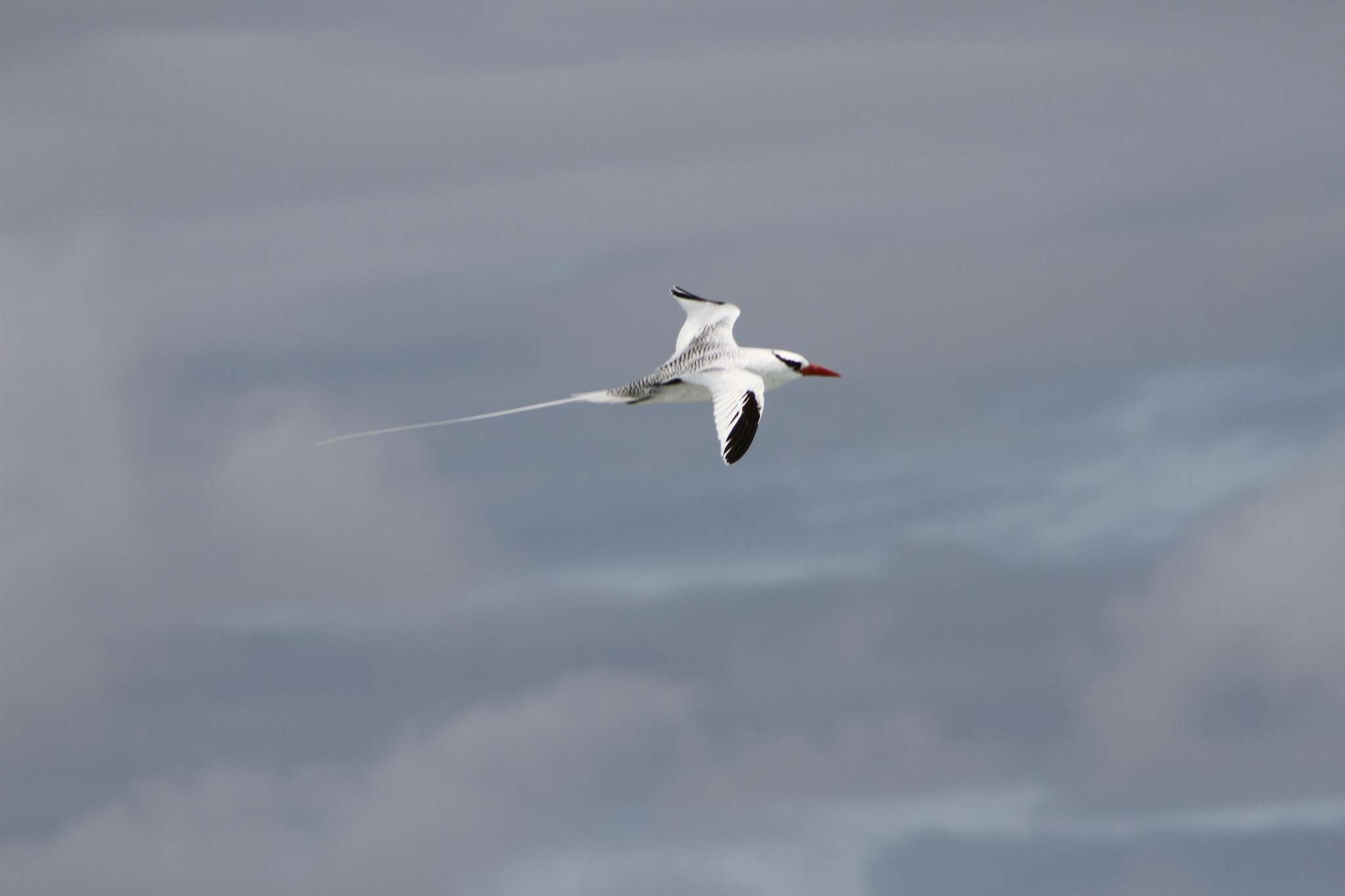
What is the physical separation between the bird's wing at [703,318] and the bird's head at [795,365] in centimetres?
334

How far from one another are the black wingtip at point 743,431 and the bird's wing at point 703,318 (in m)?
8.44

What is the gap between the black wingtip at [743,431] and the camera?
6494 cm

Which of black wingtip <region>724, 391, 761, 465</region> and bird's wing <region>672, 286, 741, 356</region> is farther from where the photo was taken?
bird's wing <region>672, 286, 741, 356</region>

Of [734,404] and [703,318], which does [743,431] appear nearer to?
[734,404]

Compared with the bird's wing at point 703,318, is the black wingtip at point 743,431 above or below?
below

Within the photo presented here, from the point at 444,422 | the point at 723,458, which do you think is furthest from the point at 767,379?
the point at 444,422

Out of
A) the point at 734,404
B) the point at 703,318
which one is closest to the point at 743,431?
the point at 734,404

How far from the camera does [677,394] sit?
2808 inches

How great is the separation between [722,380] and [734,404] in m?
2.36

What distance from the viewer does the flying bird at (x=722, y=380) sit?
219 feet

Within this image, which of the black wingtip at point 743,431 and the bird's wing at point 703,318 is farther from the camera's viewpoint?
the bird's wing at point 703,318

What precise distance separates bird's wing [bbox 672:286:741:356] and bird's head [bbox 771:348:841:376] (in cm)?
334

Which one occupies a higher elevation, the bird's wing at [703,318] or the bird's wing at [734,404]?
the bird's wing at [703,318]

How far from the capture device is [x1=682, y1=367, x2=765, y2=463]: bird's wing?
65.3 meters
